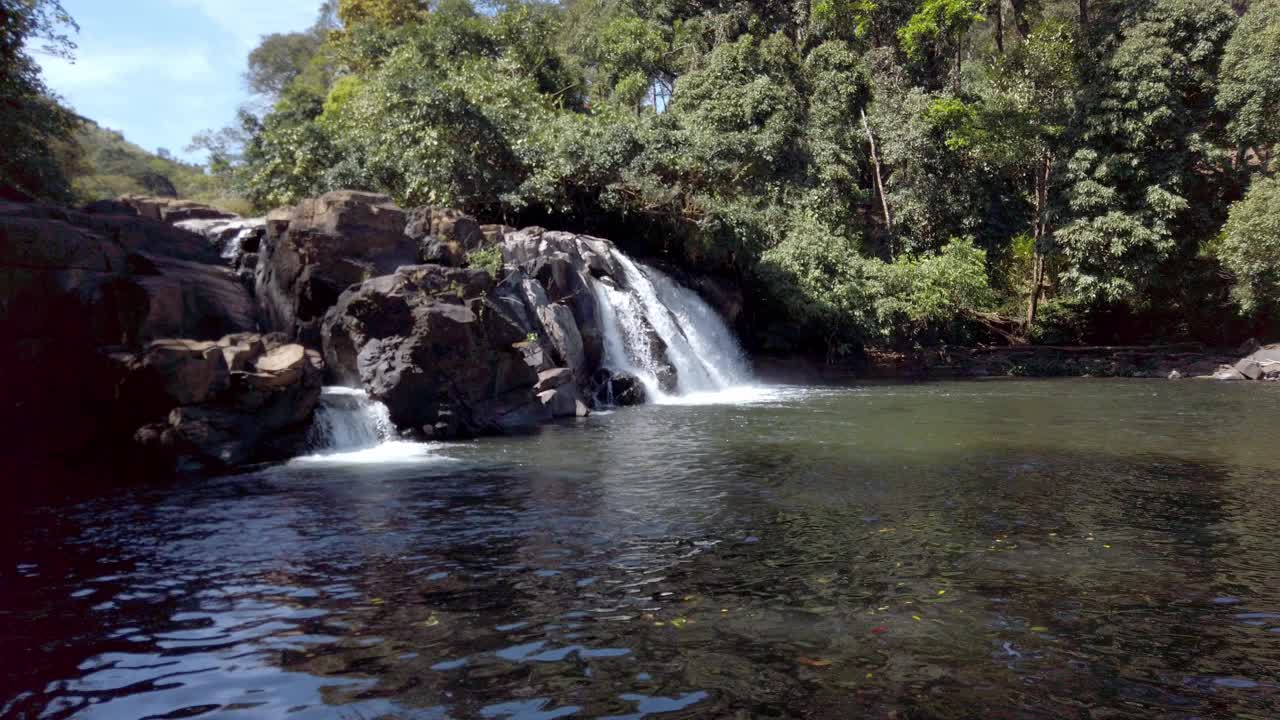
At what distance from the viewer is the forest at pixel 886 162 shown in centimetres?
2638

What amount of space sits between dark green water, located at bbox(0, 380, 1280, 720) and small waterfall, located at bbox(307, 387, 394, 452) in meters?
1.69

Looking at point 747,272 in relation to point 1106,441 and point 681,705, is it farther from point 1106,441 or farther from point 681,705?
point 681,705

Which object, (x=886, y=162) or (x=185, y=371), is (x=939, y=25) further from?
(x=185, y=371)

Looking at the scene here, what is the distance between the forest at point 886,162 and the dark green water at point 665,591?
15.6 meters

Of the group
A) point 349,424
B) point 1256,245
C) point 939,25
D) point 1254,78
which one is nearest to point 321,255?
point 349,424

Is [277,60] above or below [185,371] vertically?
above

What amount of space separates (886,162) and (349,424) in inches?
1059

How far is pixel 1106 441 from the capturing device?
565 inches

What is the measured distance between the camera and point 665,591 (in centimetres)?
662

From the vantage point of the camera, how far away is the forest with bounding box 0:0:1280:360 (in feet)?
86.5

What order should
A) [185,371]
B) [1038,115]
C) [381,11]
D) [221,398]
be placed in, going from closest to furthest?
[185,371] → [221,398] → [1038,115] → [381,11]

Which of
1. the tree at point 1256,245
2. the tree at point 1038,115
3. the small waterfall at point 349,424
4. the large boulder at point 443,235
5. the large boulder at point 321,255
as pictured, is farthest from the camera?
the tree at point 1038,115

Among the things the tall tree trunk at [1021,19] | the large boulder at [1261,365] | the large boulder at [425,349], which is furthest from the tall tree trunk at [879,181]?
the large boulder at [425,349]

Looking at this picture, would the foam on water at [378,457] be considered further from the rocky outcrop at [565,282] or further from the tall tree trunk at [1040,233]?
the tall tree trunk at [1040,233]
